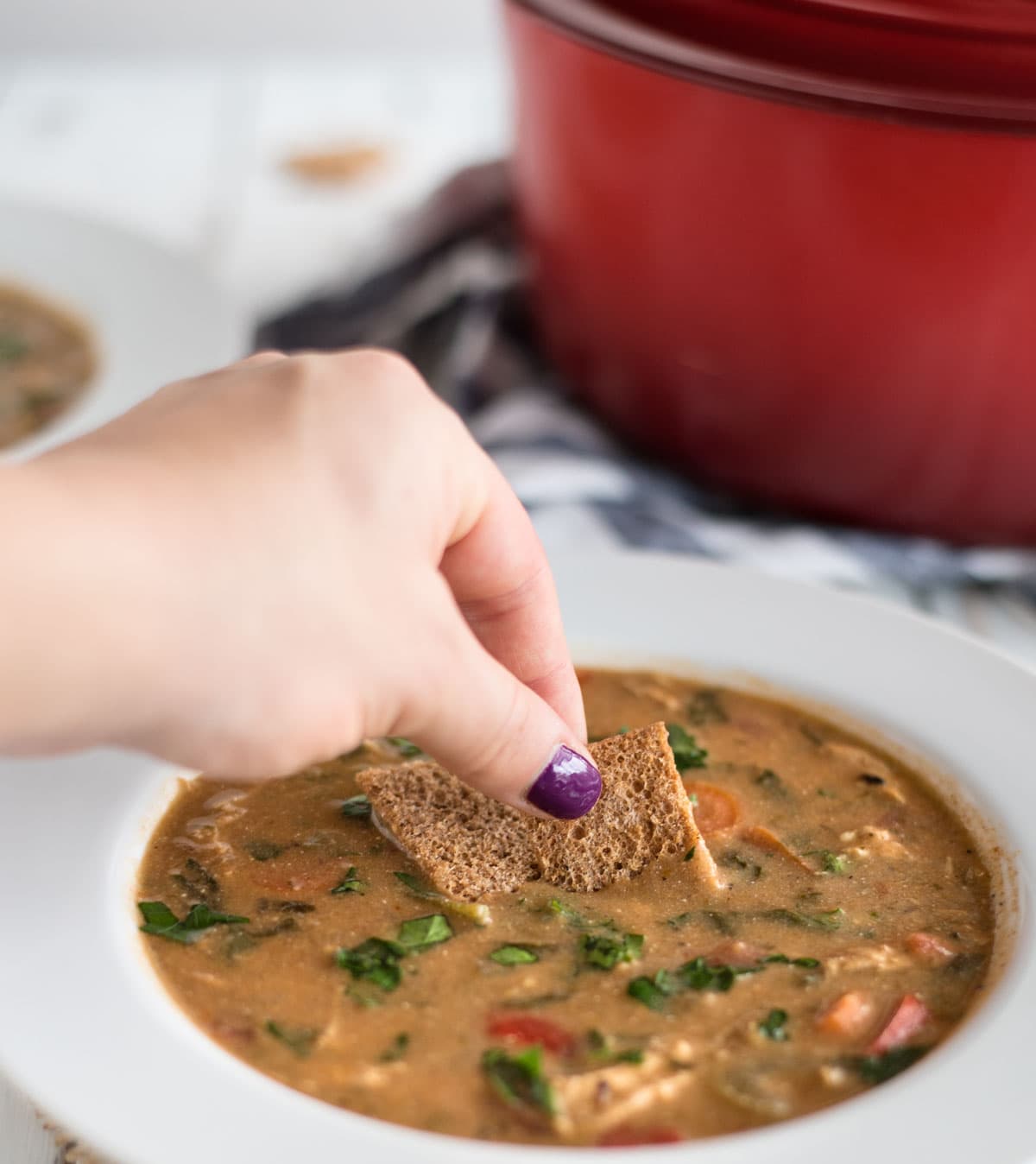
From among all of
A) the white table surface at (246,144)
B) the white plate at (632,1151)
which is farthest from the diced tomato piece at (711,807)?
the white table surface at (246,144)

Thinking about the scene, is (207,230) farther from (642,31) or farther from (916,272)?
(916,272)

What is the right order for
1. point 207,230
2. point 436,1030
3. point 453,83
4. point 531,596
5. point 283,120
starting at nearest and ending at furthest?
point 436,1030, point 531,596, point 207,230, point 283,120, point 453,83

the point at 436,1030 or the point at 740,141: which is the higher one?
the point at 740,141

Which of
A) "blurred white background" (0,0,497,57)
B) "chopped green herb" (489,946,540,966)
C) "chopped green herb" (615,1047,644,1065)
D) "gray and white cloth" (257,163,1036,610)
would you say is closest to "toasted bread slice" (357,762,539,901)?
"chopped green herb" (489,946,540,966)

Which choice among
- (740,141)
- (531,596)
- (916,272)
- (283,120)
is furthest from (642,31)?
(283,120)

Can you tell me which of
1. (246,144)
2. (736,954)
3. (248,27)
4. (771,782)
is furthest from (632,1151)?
(248,27)

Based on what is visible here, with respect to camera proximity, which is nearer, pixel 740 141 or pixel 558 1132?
pixel 558 1132
